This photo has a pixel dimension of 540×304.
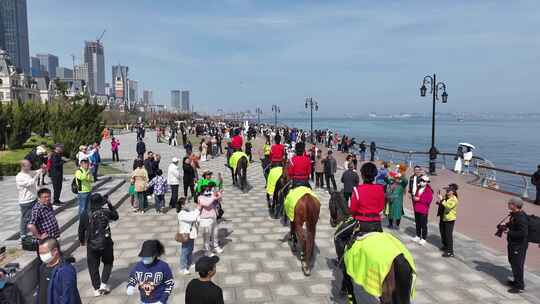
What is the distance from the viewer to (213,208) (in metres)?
8.38

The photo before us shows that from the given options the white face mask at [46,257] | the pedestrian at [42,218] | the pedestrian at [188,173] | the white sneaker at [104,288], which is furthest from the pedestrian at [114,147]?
the white face mask at [46,257]

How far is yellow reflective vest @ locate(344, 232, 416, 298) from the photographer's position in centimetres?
504

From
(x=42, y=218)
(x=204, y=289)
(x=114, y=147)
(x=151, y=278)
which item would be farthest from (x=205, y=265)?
(x=114, y=147)

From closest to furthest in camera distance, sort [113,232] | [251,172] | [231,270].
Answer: [231,270]
[113,232]
[251,172]

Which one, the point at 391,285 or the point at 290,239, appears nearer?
the point at 391,285

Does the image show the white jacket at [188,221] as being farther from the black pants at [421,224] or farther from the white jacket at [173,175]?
the black pants at [421,224]

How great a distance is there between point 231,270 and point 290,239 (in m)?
2.25

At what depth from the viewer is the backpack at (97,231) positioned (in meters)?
6.39

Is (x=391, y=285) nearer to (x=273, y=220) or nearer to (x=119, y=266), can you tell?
(x=119, y=266)

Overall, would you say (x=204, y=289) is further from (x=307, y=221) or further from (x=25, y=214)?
(x=25, y=214)

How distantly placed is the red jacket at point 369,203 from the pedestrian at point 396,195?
4.69 meters

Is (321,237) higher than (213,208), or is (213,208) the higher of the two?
(213,208)

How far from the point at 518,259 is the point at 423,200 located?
8.31 ft

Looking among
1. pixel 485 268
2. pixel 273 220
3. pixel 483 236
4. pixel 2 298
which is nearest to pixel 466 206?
pixel 483 236
